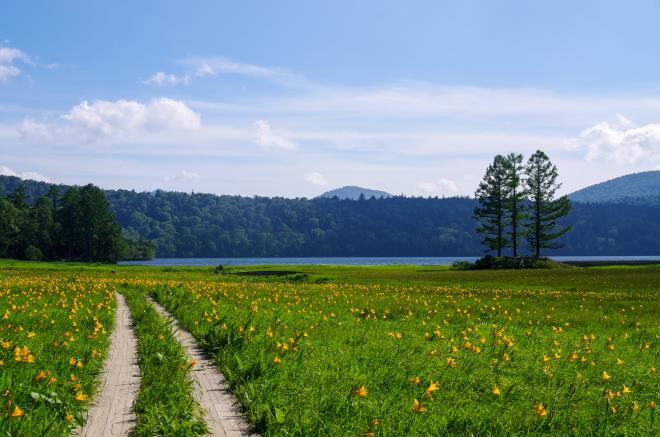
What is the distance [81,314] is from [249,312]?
413cm

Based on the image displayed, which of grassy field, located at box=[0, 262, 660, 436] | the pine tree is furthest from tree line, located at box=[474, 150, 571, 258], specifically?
grassy field, located at box=[0, 262, 660, 436]

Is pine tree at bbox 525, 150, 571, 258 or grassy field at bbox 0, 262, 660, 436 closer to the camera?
grassy field at bbox 0, 262, 660, 436

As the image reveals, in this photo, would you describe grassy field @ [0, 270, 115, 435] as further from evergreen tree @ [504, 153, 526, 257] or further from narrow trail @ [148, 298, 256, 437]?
evergreen tree @ [504, 153, 526, 257]

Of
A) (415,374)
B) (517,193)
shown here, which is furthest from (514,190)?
(415,374)

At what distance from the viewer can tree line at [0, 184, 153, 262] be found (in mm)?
118625

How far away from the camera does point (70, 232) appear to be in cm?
12088

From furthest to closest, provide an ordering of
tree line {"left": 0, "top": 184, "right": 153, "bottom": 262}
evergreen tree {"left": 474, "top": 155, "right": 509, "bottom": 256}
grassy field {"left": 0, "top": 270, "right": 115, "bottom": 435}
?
tree line {"left": 0, "top": 184, "right": 153, "bottom": 262}, evergreen tree {"left": 474, "top": 155, "right": 509, "bottom": 256}, grassy field {"left": 0, "top": 270, "right": 115, "bottom": 435}

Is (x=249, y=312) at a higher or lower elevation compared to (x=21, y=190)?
lower

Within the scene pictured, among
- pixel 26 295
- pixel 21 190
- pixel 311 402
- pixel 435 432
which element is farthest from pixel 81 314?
pixel 21 190

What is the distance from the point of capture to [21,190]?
143250mm

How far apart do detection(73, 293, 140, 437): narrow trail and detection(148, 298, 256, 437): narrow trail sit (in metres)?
0.86

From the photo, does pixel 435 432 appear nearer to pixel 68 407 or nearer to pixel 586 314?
pixel 68 407

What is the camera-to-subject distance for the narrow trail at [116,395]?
6.23m

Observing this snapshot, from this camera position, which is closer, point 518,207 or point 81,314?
point 81,314
